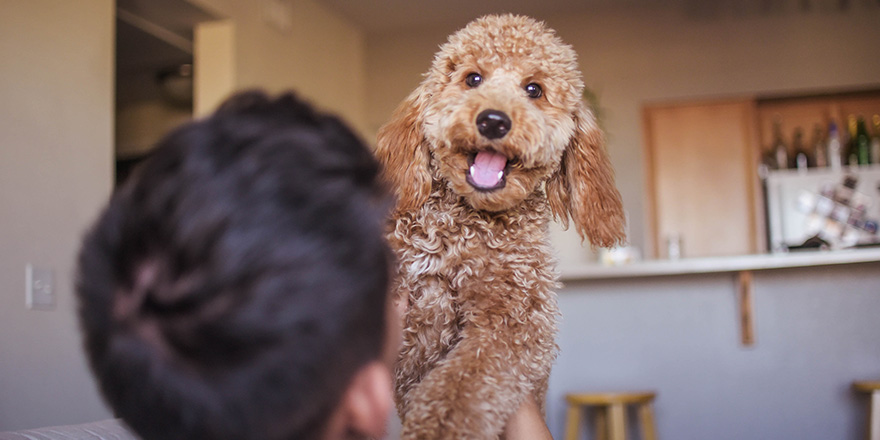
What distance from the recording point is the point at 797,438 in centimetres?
337

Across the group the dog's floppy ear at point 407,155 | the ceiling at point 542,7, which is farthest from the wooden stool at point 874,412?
the ceiling at point 542,7

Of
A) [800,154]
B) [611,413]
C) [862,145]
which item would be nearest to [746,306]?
[611,413]

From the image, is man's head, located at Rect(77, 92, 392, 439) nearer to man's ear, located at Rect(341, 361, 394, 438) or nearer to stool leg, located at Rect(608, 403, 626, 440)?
man's ear, located at Rect(341, 361, 394, 438)

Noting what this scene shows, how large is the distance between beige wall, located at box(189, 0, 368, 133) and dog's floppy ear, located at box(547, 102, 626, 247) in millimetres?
3242

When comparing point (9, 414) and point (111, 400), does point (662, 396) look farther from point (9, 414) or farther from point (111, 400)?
point (111, 400)

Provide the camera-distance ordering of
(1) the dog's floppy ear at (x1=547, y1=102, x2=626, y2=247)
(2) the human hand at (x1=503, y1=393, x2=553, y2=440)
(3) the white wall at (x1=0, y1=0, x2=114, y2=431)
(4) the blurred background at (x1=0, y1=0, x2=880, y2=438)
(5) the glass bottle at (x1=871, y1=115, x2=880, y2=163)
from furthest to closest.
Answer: (5) the glass bottle at (x1=871, y1=115, x2=880, y2=163), (4) the blurred background at (x1=0, y1=0, x2=880, y2=438), (3) the white wall at (x1=0, y1=0, x2=114, y2=431), (1) the dog's floppy ear at (x1=547, y1=102, x2=626, y2=247), (2) the human hand at (x1=503, y1=393, x2=553, y2=440)

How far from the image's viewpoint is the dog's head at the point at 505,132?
1065 mm

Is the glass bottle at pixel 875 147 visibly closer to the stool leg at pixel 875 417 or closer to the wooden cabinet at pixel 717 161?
the wooden cabinet at pixel 717 161

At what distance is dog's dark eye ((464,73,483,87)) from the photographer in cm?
116

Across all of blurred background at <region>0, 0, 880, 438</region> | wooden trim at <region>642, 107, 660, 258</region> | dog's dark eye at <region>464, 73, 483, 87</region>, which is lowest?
dog's dark eye at <region>464, 73, 483, 87</region>

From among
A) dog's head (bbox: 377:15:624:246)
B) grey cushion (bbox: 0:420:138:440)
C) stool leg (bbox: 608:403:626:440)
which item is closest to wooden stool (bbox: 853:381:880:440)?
stool leg (bbox: 608:403:626:440)

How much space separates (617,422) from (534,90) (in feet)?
7.56

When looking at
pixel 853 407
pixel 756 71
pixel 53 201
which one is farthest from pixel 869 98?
pixel 53 201

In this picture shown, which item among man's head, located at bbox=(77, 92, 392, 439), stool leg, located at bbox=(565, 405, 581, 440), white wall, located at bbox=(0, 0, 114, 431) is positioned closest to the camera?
man's head, located at bbox=(77, 92, 392, 439)
